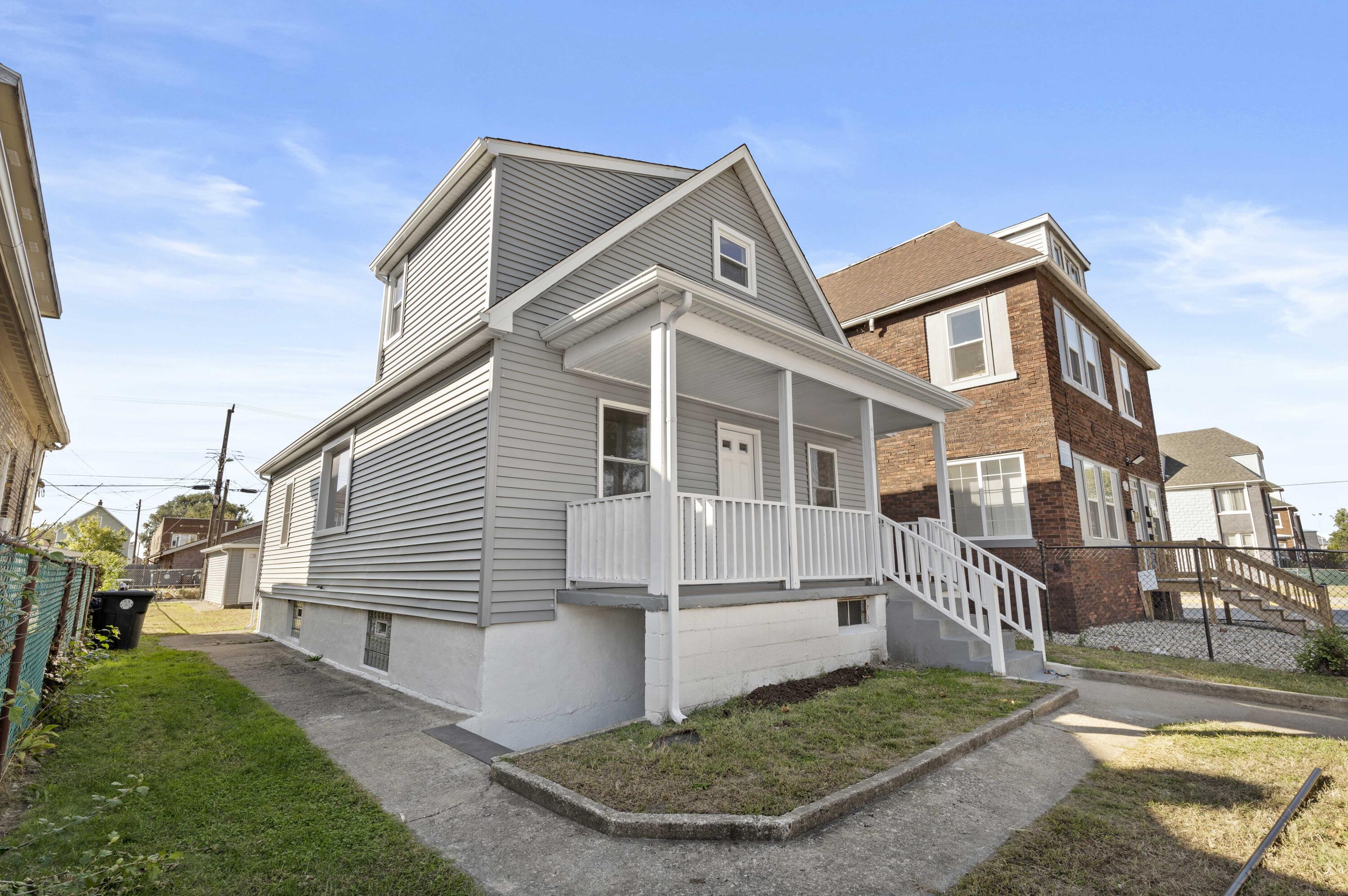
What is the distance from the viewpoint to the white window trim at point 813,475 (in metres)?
11.6

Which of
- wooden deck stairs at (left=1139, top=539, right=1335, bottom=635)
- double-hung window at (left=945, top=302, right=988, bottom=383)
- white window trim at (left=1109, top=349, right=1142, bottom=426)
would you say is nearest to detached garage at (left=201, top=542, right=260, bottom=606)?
double-hung window at (left=945, top=302, right=988, bottom=383)

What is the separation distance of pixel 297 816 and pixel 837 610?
6654mm

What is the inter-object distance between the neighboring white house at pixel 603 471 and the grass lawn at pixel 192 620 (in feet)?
28.9

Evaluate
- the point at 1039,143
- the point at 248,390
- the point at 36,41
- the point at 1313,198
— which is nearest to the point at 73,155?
the point at 36,41

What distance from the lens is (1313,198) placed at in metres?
9.88

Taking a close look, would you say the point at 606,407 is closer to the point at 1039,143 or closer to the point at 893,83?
the point at 893,83

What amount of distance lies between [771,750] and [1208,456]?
41.3 m

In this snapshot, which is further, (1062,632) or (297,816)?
(1062,632)

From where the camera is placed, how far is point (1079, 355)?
567 inches

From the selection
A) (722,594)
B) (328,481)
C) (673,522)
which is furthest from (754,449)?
(328,481)

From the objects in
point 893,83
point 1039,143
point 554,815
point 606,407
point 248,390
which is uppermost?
point 248,390

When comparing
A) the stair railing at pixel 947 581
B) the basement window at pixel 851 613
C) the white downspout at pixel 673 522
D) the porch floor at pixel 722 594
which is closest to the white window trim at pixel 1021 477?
the stair railing at pixel 947 581

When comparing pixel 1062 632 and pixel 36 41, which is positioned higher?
pixel 36 41

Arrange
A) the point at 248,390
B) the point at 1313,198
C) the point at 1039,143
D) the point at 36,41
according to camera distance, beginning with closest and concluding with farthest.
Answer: the point at 36,41 → the point at 1039,143 → the point at 1313,198 → the point at 248,390
